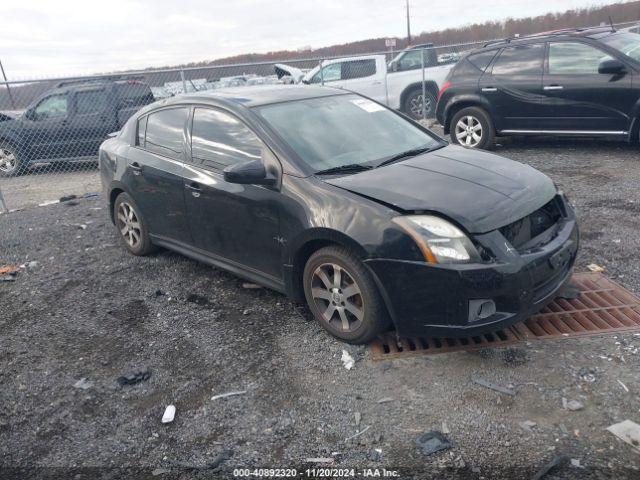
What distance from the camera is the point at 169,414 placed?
10.3ft

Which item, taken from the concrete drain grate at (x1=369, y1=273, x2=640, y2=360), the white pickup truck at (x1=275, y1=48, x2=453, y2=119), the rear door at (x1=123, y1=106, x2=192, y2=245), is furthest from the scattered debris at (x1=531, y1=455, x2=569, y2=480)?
the white pickup truck at (x1=275, y1=48, x2=453, y2=119)

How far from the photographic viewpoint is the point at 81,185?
393 inches

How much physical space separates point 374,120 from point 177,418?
2.83 meters

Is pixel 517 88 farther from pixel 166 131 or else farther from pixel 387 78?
pixel 166 131

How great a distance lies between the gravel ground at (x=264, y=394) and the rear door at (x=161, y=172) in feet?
2.04

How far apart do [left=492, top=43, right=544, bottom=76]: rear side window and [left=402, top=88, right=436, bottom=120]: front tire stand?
16.2 feet

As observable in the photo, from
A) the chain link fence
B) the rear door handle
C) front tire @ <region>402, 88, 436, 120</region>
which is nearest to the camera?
the rear door handle

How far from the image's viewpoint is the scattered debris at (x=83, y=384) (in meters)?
3.50

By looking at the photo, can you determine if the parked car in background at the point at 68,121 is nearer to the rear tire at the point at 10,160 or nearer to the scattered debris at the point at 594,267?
the rear tire at the point at 10,160

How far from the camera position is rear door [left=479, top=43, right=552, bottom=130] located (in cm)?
820

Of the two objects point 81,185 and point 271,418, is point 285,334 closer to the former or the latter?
point 271,418

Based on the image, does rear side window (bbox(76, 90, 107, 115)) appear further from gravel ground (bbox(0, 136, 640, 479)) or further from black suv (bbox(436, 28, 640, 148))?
gravel ground (bbox(0, 136, 640, 479))

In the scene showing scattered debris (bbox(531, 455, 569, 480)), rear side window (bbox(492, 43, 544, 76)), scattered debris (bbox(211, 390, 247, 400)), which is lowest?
scattered debris (bbox(531, 455, 569, 480))

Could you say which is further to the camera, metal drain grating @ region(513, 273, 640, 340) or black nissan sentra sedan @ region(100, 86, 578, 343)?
metal drain grating @ region(513, 273, 640, 340)
